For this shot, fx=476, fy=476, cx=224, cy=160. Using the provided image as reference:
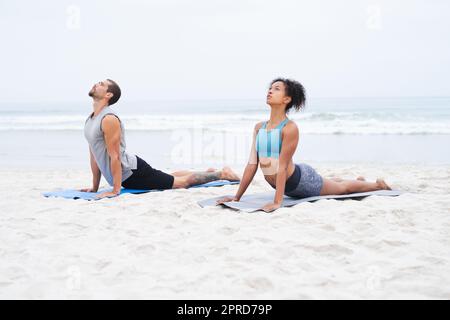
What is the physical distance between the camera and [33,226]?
12.8ft

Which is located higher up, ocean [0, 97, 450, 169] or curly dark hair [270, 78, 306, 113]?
curly dark hair [270, 78, 306, 113]

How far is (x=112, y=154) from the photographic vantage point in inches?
204

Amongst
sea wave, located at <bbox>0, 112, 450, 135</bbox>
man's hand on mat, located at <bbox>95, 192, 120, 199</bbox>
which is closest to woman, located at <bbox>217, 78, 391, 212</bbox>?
man's hand on mat, located at <bbox>95, 192, 120, 199</bbox>

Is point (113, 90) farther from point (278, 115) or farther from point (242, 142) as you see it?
point (242, 142)

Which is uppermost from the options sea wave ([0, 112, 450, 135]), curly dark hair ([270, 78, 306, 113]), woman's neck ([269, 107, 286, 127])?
curly dark hair ([270, 78, 306, 113])

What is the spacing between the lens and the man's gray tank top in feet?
17.2

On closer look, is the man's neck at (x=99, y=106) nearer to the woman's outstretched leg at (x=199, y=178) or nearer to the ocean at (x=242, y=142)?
the woman's outstretched leg at (x=199, y=178)

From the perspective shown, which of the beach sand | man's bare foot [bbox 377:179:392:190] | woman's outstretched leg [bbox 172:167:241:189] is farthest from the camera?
woman's outstretched leg [bbox 172:167:241:189]

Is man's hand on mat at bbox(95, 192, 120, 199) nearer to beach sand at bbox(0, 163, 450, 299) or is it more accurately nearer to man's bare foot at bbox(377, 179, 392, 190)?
beach sand at bbox(0, 163, 450, 299)

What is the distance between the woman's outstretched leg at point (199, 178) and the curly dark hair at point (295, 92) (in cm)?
184

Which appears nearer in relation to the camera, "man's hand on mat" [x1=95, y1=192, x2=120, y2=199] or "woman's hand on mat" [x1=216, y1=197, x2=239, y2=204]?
"woman's hand on mat" [x1=216, y1=197, x2=239, y2=204]
